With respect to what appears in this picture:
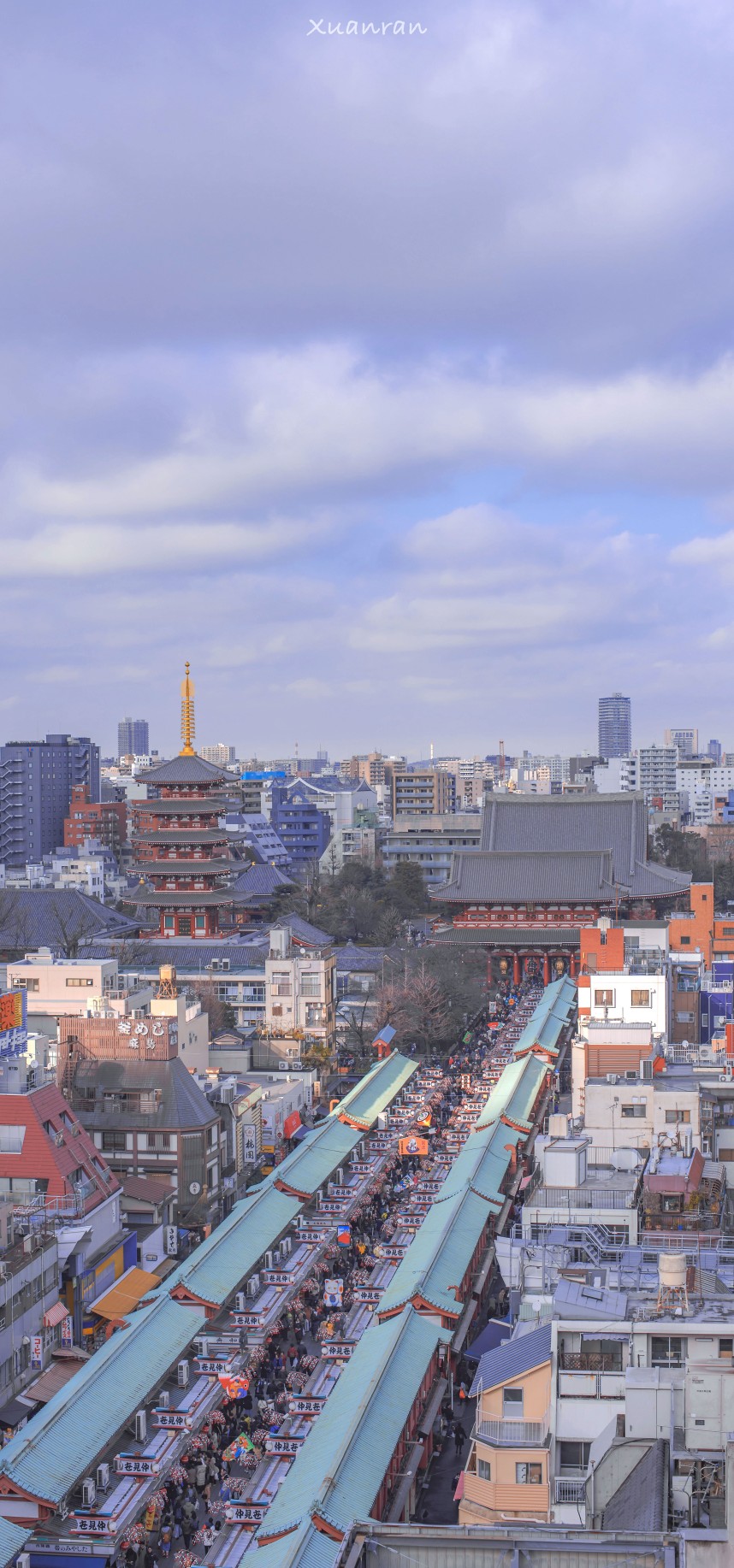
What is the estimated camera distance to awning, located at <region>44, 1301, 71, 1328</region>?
26781mm

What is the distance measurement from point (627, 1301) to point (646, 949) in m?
30.1

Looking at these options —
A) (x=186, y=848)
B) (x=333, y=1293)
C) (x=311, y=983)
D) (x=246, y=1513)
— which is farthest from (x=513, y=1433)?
(x=186, y=848)

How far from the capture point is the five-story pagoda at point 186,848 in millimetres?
72188

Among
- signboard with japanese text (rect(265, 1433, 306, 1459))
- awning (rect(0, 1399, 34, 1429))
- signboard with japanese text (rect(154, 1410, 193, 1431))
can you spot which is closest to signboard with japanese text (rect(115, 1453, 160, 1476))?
signboard with japanese text (rect(154, 1410, 193, 1431))

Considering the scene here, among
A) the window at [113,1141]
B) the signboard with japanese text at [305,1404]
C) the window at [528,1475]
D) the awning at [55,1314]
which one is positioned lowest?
the signboard with japanese text at [305,1404]

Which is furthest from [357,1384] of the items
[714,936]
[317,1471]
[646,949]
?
[714,936]

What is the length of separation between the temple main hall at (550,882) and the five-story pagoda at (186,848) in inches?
435

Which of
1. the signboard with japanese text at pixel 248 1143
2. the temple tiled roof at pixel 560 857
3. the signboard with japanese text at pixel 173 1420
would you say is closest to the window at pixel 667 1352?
the signboard with japanese text at pixel 173 1420

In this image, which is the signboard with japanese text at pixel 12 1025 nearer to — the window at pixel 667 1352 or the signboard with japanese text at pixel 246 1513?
the signboard with japanese text at pixel 246 1513

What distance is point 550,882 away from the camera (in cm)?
7675

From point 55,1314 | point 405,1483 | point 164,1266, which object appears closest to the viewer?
point 405,1483

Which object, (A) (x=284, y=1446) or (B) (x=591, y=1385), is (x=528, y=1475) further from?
(A) (x=284, y=1446)

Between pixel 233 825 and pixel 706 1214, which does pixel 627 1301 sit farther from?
pixel 233 825

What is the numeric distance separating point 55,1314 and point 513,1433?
1150 cm
